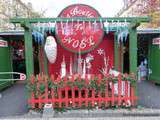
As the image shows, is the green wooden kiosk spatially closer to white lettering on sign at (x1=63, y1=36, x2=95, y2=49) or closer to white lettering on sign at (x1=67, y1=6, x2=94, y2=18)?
white lettering on sign at (x1=63, y1=36, x2=95, y2=49)

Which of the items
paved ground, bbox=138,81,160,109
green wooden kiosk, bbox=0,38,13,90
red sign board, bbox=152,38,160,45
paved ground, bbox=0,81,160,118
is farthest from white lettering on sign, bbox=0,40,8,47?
red sign board, bbox=152,38,160,45

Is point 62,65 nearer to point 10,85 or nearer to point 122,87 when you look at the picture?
point 122,87

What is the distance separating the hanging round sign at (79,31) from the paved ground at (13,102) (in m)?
2.35

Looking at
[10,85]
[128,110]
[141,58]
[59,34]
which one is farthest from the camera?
[141,58]

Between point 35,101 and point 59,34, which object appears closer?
point 35,101

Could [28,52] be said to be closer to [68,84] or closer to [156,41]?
[68,84]

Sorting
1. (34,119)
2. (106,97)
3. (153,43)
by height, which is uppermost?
(153,43)

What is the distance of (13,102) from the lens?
7.72 m

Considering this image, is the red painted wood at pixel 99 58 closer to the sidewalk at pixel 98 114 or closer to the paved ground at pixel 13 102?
the paved ground at pixel 13 102

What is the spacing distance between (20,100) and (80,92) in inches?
105

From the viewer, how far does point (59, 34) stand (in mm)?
7043

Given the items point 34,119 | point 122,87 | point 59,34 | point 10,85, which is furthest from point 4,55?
point 122,87

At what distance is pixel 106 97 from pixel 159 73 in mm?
4634

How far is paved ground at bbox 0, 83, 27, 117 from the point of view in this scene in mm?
6633
